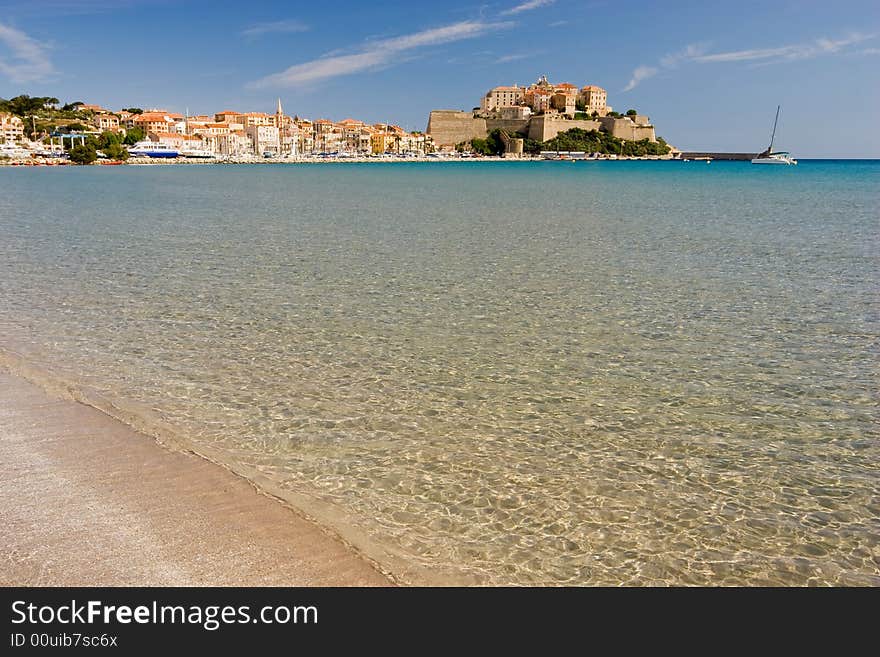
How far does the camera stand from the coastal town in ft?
498

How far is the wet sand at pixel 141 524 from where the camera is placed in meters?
3.98

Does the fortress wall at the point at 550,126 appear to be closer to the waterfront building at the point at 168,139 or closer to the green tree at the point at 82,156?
the waterfront building at the point at 168,139

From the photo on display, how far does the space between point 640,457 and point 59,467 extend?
4.90 m

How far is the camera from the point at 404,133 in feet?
648

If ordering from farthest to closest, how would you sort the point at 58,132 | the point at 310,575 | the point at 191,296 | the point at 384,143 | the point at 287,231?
the point at 384,143 < the point at 58,132 < the point at 287,231 < the point at 191,296 < the point at 310,575

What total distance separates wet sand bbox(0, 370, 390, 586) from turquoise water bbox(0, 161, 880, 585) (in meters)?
0.36

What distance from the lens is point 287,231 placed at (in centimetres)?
2258
